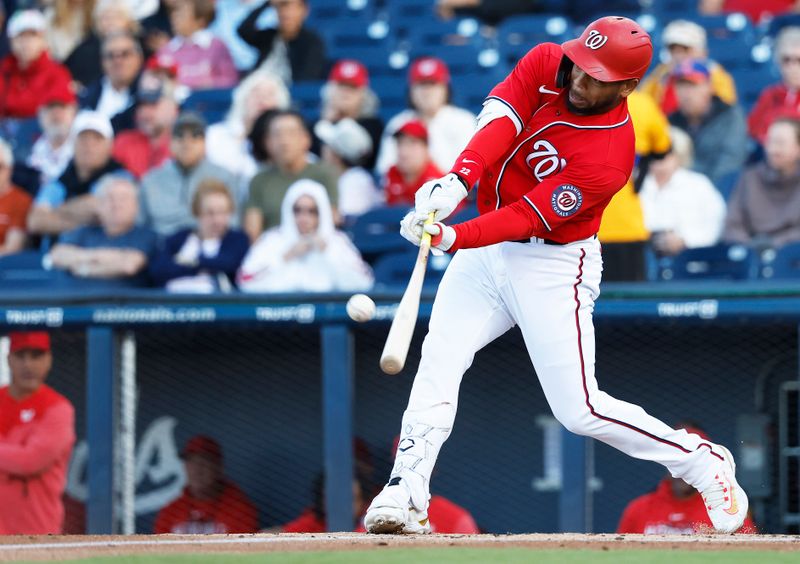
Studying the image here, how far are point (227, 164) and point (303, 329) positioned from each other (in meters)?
1.65

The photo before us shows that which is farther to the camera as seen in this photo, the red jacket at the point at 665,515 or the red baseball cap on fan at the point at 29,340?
the red baseball cap on fan at the point at 29,340

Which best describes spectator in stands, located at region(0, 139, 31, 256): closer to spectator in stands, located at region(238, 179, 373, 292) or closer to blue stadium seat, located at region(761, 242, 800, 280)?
spectator in stands, located at region(238, 179, 373, 292)

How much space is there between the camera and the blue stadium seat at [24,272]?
6.52 metres

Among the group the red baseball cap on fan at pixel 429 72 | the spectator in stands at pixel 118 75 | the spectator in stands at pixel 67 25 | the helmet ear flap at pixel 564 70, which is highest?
the spectator in stands at pixel 67 25

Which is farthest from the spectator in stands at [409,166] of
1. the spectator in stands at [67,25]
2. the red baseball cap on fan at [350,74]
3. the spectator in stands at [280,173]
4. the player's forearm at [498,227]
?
the spectator in stands at [67,25]

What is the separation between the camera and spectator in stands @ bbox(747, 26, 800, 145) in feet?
22.4

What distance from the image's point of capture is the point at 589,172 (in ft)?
12.6

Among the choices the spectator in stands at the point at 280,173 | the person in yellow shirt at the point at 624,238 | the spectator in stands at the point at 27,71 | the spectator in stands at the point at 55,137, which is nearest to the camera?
the person in yellow shirt at the point at 624,238

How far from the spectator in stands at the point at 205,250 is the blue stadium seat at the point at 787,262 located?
234 cm

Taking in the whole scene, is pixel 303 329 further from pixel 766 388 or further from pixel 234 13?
pixel 234 13

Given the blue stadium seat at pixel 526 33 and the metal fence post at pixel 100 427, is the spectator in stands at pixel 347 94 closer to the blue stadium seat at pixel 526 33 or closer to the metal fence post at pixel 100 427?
the blue stadium seat at pixel 526 33

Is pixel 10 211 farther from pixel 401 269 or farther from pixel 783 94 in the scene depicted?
pixel 783 94

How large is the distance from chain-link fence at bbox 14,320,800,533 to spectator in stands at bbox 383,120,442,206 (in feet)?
3.28

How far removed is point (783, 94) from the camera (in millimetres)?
7070
